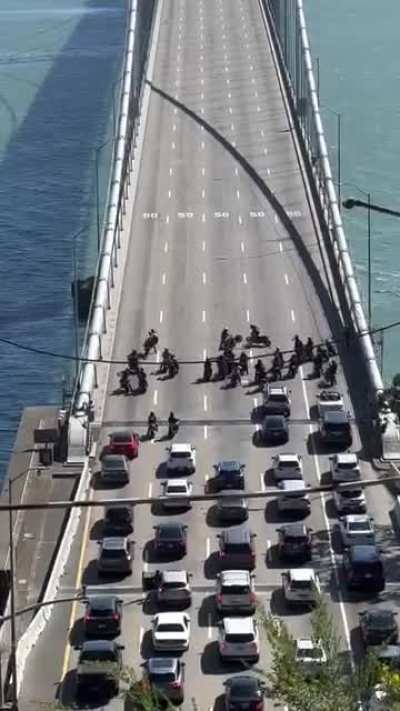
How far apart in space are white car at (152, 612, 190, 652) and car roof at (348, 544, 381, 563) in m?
4.40

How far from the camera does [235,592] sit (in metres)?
42.8

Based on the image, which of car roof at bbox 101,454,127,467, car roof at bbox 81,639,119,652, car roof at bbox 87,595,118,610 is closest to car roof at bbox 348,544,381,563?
car roof at bbox 87,595,118,610

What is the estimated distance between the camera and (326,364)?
60.5 meters

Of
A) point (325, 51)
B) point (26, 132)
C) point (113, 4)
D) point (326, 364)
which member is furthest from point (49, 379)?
point (113, 4)

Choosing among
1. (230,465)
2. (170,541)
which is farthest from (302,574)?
(230,465)

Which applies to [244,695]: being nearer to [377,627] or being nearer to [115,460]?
[377,627]

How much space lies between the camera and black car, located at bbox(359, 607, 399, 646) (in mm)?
39688

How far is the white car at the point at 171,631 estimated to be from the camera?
40438 mm

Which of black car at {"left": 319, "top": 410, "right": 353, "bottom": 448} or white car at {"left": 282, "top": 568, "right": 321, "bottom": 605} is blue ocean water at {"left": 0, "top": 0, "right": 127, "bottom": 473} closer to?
black car at {"left": 319, "top": 410, "right": 353, "bottom": 448}

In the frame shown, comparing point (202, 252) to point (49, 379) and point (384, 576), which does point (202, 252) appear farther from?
point (384, 576)

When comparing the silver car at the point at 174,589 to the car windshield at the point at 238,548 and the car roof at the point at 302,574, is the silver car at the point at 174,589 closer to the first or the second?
the car windshield at the point at 238,548

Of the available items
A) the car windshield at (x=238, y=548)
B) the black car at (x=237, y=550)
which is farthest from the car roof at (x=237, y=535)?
the car windshield at (x=238, y=548)

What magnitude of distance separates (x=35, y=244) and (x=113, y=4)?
83.2m

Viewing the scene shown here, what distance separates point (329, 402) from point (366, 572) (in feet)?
43.1
